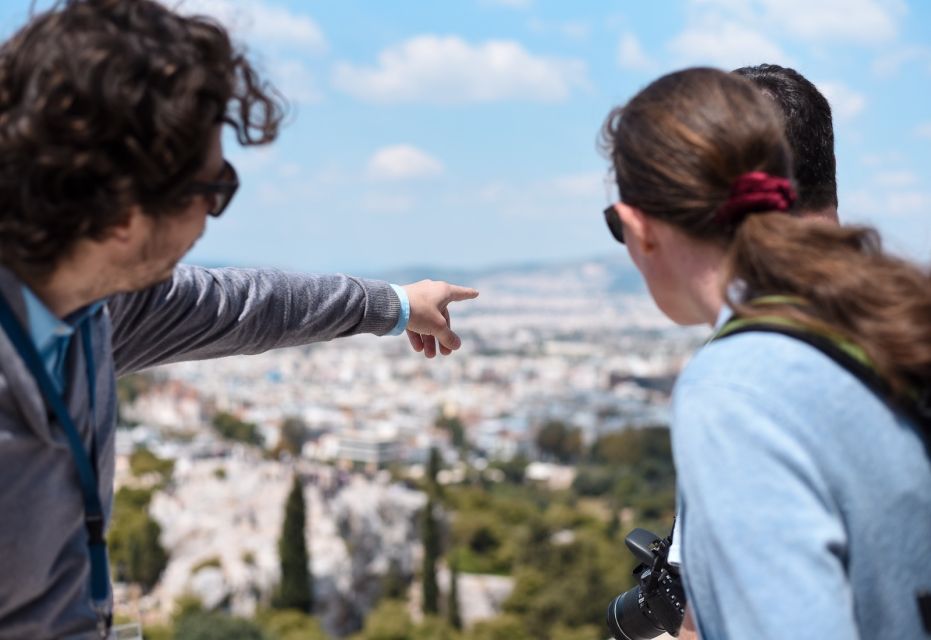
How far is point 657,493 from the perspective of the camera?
95.2 ft

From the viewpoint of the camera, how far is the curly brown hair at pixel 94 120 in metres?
0.67

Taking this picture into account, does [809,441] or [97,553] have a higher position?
[809,441]

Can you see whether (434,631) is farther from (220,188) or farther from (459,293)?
(220,188)

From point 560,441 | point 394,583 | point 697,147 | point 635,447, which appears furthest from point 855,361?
point 560,441

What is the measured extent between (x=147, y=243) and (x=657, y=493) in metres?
29.3

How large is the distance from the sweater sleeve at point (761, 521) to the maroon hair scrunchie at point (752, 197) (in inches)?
5.5

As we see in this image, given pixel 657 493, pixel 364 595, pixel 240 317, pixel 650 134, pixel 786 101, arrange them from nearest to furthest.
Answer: pixel 650 134 < pixel 240 317 < pixel 786 101 < pixel 364 595 < pixel 657 493

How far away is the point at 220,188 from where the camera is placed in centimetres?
76

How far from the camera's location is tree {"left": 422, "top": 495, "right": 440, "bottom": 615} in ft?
55.8

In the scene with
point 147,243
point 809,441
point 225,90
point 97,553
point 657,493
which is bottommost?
point 657,493

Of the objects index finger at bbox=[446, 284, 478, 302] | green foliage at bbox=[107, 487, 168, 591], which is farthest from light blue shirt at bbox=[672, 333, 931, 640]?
green foliage at bbox=[107, 487, 168, 591]

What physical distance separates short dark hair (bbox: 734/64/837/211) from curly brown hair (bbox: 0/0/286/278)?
757 millimetres

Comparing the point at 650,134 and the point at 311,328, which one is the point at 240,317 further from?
the point at 650,134

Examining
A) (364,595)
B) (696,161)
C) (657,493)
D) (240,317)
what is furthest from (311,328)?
(657,493)
